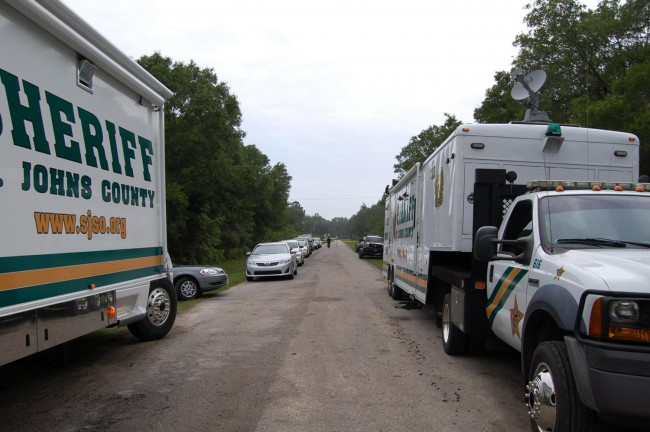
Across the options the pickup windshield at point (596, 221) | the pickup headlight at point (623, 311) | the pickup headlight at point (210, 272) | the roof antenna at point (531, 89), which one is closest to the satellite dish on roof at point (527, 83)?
the roof antenna at point (531, 89)

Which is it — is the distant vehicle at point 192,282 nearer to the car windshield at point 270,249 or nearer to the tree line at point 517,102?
the car windshield at point 270,249

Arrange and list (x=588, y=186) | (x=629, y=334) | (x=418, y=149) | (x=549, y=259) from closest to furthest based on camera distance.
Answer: (x=629, y=334) < (x=549, y=259) < (x=588, y=186) < (x=418, y=149)

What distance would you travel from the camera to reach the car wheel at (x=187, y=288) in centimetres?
1388

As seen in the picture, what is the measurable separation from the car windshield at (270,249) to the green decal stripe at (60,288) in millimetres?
13534

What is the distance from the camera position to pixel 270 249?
822 inches

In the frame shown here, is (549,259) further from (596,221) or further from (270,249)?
(270,249)

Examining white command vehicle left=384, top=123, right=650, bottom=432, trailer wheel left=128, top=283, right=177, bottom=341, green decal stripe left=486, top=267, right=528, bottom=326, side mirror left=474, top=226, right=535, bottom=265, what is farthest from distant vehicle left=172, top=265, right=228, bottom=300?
side mirror left=474, top=226, right=535, bottom=265

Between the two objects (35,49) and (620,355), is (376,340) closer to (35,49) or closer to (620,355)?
(620,355)

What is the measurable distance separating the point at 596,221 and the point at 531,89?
14.8ft

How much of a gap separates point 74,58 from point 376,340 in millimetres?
5705

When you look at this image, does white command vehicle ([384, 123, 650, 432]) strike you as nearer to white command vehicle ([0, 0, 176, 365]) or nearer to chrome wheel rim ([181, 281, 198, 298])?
white command vehicle ([0, 0, 176, 365])

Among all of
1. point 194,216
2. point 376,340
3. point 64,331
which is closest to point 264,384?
point 64,331

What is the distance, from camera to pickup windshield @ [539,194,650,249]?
434cm

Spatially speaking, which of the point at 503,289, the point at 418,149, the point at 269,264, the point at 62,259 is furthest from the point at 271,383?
the point at 418,149
